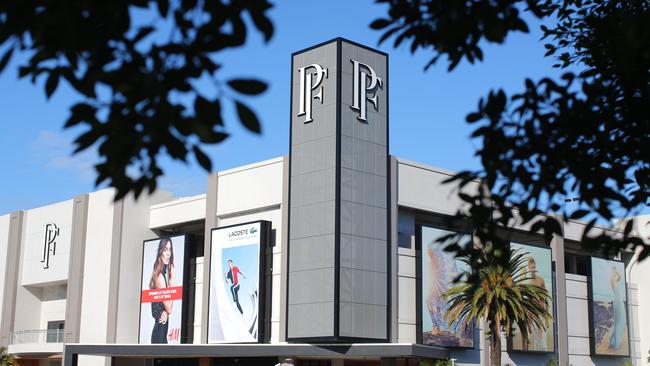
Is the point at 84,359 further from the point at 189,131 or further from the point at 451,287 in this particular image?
the point at 189,131

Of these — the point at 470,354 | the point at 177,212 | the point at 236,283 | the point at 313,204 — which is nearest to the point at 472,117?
the point at 313,204

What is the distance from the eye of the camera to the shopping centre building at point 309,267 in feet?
145

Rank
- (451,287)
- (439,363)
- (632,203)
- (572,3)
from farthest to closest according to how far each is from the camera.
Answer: (451,287) → (439,363) → (572,3) → (632,203)

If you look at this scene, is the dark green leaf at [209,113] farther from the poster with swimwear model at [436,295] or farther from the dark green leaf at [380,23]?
the poster with swimwear model at [436,295]

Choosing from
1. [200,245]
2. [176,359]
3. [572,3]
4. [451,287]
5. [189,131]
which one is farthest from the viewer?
[200,245]

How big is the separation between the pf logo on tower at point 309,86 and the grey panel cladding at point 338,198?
0.05 m

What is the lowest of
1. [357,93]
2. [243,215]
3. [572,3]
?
[572,3]

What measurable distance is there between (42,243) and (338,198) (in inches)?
1009

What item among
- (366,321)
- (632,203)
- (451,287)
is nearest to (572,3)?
(632,203)

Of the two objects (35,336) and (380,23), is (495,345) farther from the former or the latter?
(380,23)

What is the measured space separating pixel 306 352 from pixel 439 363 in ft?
20.4

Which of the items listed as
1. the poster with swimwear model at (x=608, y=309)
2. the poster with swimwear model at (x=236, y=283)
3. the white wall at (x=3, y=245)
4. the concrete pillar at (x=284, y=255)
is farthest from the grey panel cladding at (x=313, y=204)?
the white wall at (x=3, y=245)

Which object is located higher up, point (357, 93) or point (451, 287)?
point (357, 93)

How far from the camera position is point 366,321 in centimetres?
4406
